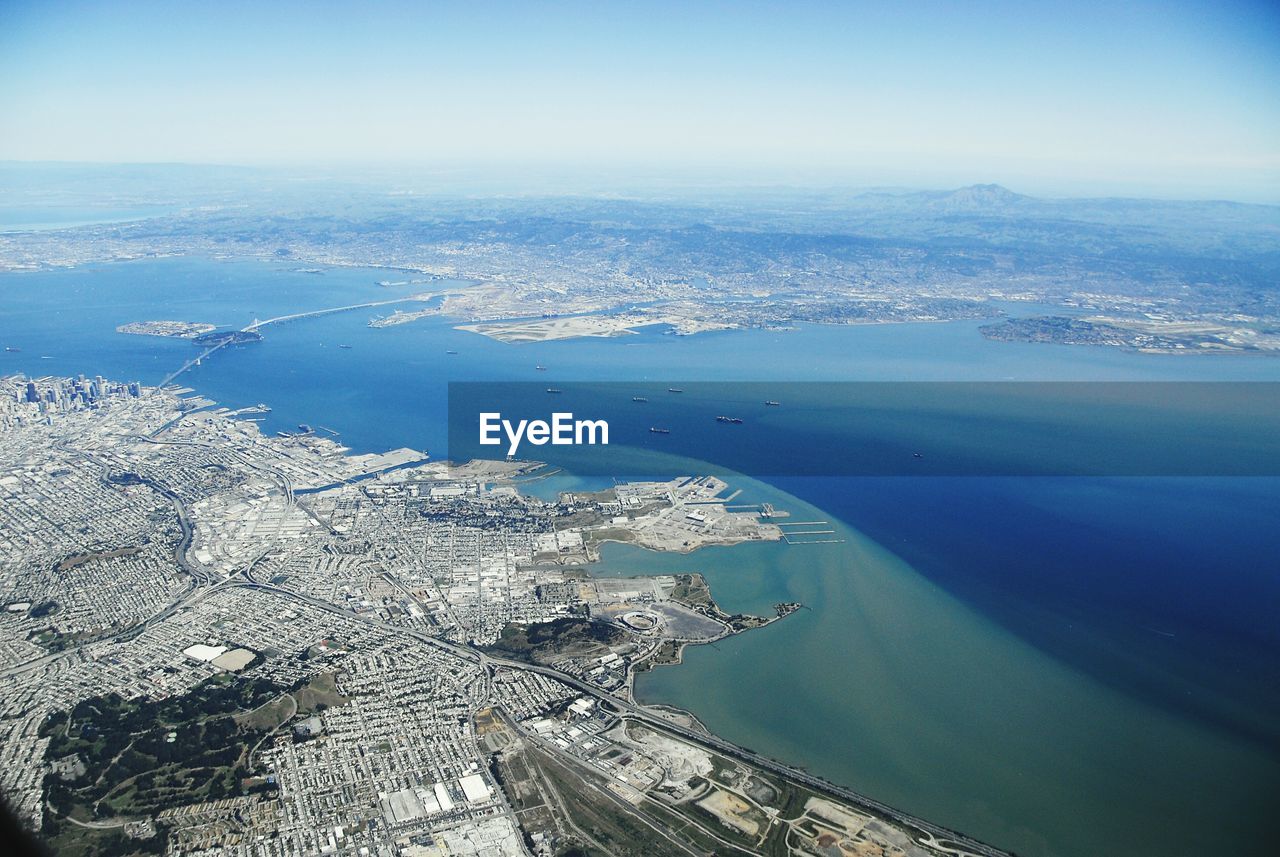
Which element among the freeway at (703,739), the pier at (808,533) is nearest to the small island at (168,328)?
the freeway at (703,739)
